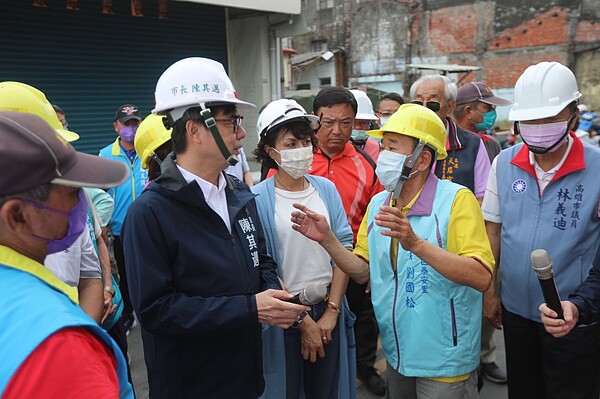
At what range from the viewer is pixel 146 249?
5.92 feet

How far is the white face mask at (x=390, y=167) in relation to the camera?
2.33 meters

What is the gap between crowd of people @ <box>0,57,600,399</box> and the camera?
1.84m

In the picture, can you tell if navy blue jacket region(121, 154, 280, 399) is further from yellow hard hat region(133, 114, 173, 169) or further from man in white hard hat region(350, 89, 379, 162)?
man in white hard hat region(350, 89, 379, 162)

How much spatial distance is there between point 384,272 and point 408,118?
79 centimetres

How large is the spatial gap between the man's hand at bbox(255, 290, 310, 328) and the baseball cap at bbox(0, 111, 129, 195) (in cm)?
89

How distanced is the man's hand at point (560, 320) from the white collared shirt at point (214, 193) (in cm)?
142

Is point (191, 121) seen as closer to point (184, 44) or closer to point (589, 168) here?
point (589, 168)

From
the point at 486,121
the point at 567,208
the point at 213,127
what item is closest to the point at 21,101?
the point at 213,127

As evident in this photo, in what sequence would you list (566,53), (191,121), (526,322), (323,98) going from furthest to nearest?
(566,53), (323,98), (526,322), (191,121)

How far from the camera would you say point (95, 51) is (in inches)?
314

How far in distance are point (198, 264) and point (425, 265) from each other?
3.51 feet

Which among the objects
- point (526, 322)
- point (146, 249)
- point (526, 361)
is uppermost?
point (146, 249)

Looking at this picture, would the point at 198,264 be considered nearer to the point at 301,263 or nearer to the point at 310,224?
the point at 310,224

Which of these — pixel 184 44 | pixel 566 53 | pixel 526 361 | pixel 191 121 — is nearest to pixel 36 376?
pixel 191 121
